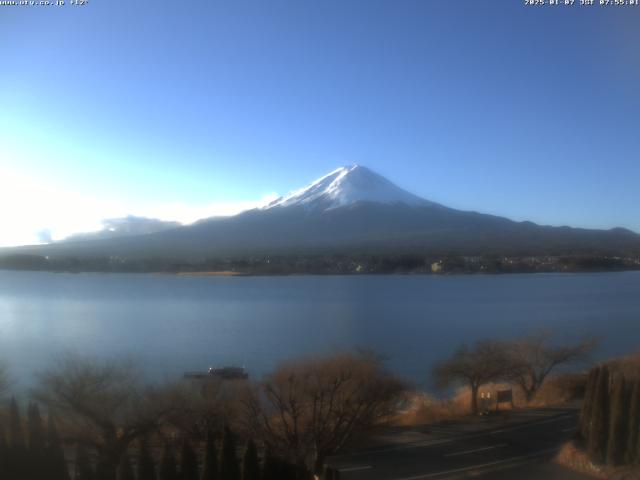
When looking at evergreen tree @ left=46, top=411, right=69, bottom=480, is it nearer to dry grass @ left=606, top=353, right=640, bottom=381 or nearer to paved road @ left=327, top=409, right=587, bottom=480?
paved road @ left=327, top=409, right=587, bottom=480

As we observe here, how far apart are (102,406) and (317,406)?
6.68ft

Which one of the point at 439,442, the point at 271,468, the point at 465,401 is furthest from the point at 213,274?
the point at 271,468

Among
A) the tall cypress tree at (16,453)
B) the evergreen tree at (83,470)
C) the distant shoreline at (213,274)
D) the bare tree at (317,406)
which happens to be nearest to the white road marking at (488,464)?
the bare tree at (317,406)

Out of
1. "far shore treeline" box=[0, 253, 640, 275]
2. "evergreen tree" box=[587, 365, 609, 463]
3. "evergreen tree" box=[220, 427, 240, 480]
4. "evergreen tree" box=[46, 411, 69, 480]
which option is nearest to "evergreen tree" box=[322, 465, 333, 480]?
"evergreen tree" box=[220, 427, 240, 480]

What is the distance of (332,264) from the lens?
30.9 metres

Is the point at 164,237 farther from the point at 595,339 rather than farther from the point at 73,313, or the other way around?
the point at 595,339

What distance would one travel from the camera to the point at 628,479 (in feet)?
14.1

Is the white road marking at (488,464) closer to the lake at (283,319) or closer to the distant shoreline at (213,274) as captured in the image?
the lake at (283,319)

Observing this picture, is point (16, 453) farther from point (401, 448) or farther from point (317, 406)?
point (401, 448)

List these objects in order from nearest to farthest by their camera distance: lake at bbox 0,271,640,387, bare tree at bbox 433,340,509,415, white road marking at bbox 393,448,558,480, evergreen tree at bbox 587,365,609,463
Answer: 1. white road marking at bbox 393,448,558,480
2. evergreen tree at bbox 587,365,609,463
3. bare tree at bbox 433,340,509,415
4. lake at bbox 0,271,640,387

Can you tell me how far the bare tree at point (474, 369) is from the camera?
7789 millimetres

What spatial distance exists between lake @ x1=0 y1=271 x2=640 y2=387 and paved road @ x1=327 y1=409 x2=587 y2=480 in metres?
2.23

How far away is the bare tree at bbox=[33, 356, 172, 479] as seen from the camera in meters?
5.04

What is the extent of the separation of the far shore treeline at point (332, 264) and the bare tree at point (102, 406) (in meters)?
22.7
